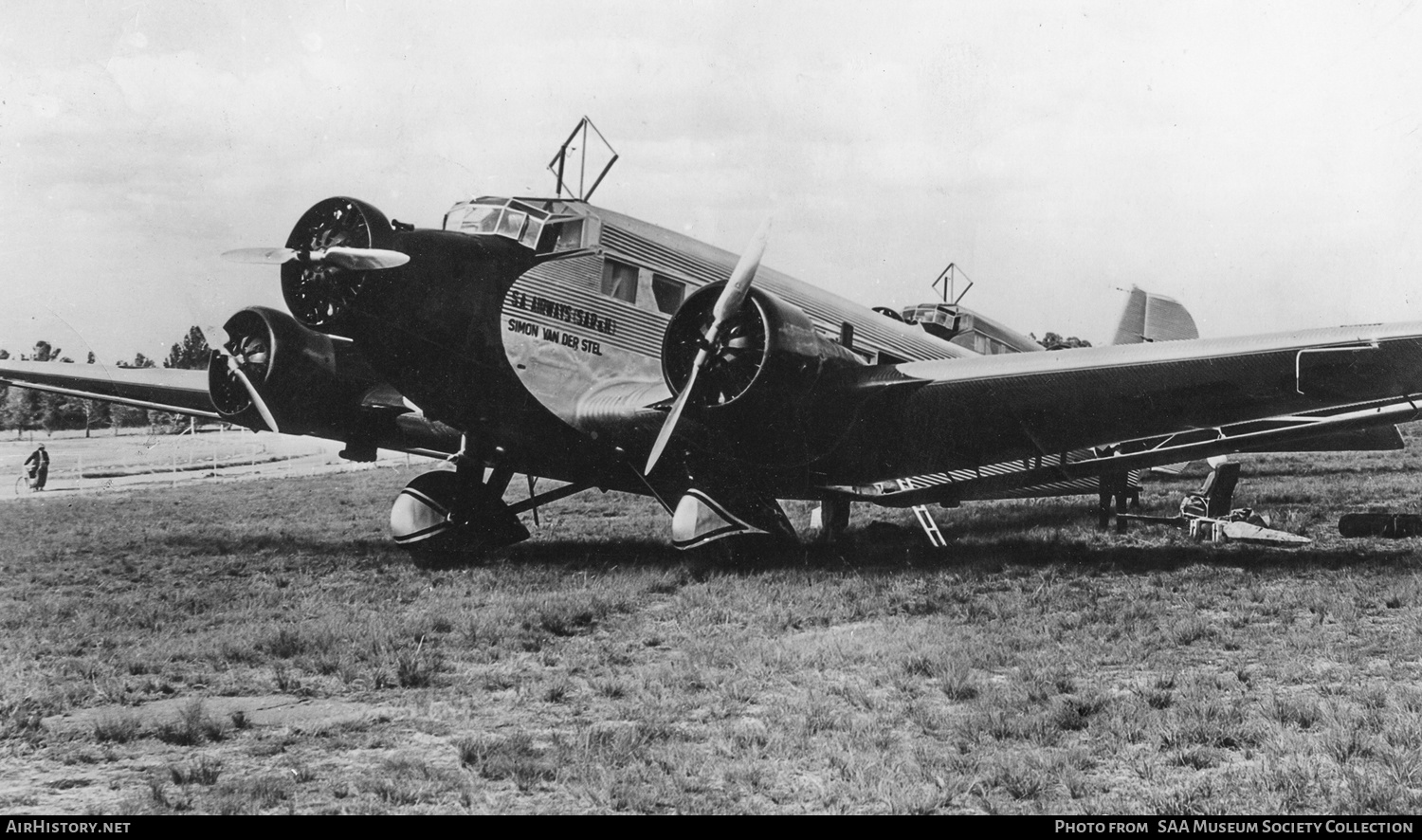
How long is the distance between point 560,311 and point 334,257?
231 centimetres

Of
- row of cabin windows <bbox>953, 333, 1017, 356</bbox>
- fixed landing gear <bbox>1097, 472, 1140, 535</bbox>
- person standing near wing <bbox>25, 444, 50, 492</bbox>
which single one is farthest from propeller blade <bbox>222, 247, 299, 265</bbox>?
person standing near wing <bbox>25, 444, 50, 492</bbox>

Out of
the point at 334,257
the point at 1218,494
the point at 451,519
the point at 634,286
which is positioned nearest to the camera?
the point at 334,257

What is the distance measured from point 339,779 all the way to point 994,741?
300 centimetres

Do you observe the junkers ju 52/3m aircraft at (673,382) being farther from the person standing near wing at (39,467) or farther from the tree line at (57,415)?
the tree line at (57,415)

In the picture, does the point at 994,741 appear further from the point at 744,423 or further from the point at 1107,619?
the point at 744,423

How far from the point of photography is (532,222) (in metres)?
9.83

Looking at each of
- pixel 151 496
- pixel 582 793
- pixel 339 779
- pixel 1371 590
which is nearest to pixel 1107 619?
pixel 1371 590


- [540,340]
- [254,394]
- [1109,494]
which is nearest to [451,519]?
[540,340]

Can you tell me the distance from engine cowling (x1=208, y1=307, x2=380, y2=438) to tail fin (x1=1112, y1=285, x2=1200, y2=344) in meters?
14.5

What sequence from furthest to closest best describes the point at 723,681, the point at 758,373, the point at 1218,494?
the point at 1218,494 < the point at 758,373 < the point at 723,681

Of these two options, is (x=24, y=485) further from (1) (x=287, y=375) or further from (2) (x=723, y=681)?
(2) (x=723, y=681)

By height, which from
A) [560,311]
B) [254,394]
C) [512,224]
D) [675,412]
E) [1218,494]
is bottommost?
[1218,494]

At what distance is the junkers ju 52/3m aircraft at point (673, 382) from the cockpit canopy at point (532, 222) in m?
0.02

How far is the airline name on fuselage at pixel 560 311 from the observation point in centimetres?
972
